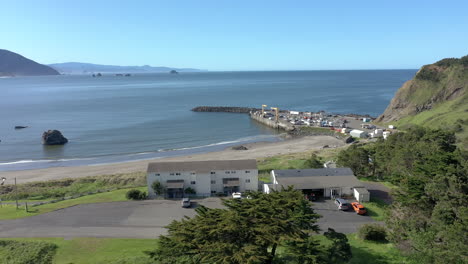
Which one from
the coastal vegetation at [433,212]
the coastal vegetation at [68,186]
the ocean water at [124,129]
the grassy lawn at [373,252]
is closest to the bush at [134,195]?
the coastal vegetation at [68,186]

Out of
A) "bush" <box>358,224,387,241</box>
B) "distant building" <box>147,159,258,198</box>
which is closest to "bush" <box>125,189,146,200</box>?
"distant building" <box>147,159,258,198</box>

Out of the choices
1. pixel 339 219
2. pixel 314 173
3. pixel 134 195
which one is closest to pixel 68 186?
pixel 134 195

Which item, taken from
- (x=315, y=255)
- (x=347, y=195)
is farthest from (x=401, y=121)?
(x=315, y=255)

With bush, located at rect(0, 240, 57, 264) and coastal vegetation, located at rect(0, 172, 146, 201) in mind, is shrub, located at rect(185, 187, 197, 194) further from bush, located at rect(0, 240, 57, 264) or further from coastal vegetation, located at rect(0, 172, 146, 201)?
bush, located at rect(0, 240, 57, 264)

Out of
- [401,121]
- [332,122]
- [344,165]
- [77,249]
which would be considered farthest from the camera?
[332,122]

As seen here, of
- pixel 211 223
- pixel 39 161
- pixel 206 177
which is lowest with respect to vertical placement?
pixel 39 161

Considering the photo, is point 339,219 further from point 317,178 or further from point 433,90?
point 433,90

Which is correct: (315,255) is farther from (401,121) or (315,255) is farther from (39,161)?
(401,121)

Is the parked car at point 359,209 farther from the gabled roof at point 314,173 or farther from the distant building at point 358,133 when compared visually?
the distant building at point 358,133
